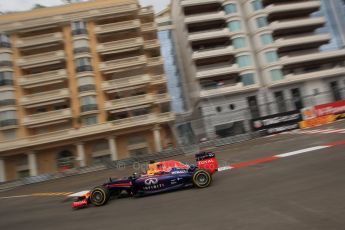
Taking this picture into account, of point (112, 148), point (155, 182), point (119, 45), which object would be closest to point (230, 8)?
point (119, 45)

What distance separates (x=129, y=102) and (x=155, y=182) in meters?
27.1

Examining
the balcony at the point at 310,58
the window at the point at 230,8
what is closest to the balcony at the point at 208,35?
the window at the point at 230,8

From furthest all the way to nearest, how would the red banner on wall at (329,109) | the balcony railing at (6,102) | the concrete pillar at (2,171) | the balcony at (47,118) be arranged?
the balcony railing at (6,102), the balcony at (47,118), the concrete pillar at (2,171), the red banner on wall at (329,109)

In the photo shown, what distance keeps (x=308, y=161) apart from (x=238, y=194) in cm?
492

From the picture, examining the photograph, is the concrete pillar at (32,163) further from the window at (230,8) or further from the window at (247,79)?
the window at (230,8)

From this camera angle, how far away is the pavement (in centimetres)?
742

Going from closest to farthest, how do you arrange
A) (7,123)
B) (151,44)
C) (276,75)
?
(7,123), (276,75), (151,44)

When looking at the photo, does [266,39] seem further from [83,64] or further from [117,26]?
[83,64]

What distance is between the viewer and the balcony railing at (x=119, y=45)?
134 ft

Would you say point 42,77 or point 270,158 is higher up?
point 42,77

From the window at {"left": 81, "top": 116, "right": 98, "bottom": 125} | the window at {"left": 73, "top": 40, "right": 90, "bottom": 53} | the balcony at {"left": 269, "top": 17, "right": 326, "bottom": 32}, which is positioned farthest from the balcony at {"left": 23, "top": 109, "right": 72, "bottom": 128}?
the balcony at {"left": 269, "top": 17, "right": 326, "bottom": 32}

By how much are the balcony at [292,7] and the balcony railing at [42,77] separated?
89.2ft

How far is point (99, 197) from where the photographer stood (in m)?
12.1

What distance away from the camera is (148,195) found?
12398 millimetres
